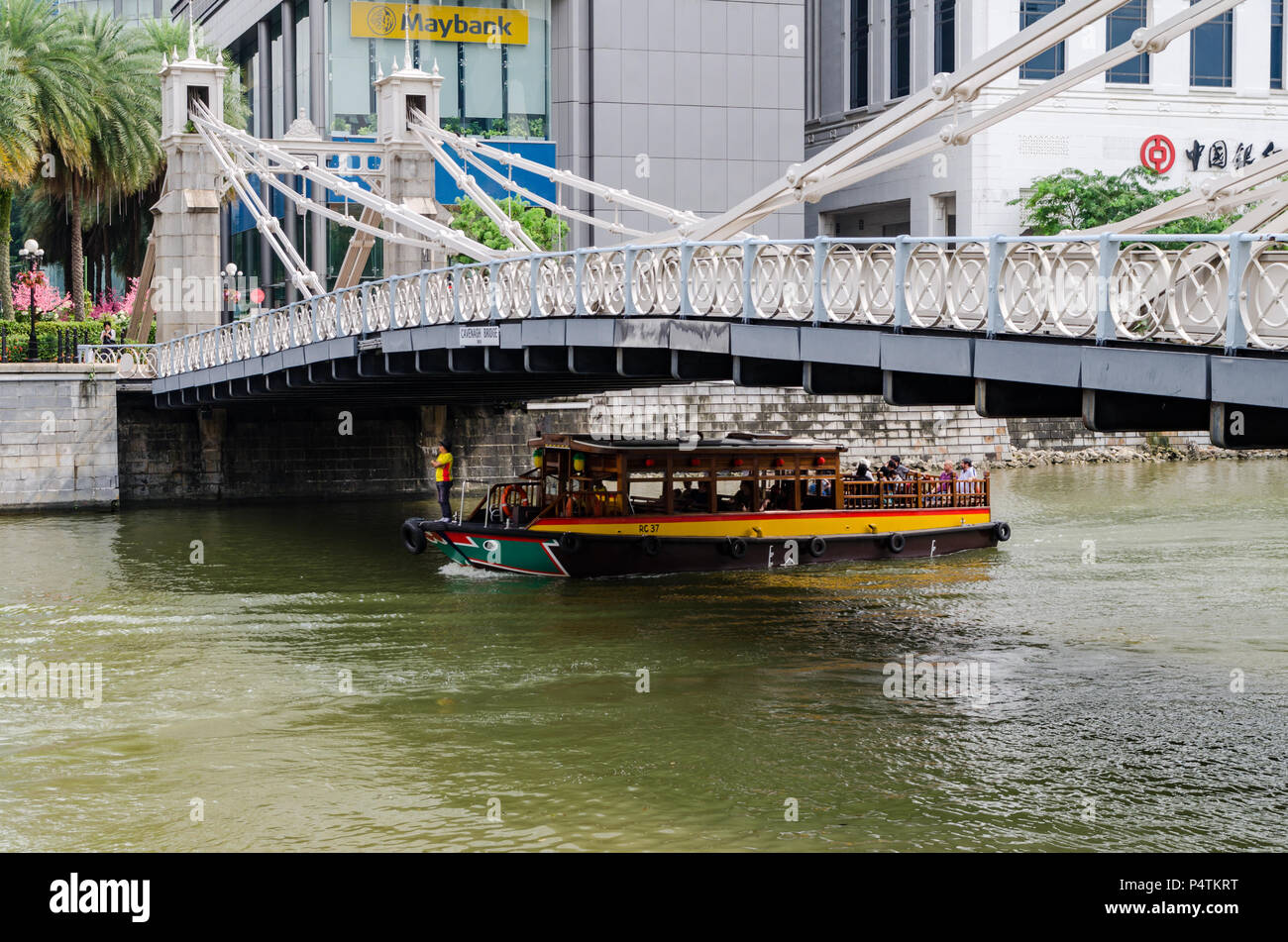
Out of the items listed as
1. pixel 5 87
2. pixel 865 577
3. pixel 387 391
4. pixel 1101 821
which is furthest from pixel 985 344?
pixel 5 87

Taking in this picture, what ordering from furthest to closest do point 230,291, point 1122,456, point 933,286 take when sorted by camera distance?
point 1122,456, point 230,291, point 933,286

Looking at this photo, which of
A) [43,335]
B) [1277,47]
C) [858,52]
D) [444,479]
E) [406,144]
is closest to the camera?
[444,479]

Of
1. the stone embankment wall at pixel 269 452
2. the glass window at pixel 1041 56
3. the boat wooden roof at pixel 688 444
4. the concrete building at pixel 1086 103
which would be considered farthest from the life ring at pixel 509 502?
the glass window at pixel 1041 56

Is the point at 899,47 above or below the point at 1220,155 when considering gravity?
above

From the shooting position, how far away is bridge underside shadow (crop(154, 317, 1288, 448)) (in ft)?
47.4

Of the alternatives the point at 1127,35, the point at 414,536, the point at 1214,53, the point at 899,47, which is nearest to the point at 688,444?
the point at 414,536

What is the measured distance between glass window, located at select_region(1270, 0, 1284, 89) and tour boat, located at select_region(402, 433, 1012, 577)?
42.0 metres

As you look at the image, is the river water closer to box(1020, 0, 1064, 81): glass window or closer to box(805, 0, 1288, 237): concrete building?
box(1020, 0, 1064, 81): glass window

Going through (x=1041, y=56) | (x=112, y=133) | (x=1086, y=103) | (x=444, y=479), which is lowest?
(x=444, y=479)

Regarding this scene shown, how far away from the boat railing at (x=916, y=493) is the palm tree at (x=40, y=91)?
23467 mm

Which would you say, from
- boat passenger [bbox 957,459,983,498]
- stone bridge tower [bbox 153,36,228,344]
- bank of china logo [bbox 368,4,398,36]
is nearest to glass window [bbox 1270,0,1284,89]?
bank of china logo [bbox 368,4,398,36]

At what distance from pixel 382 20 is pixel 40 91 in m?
16.8

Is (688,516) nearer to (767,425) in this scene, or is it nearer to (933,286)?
(933,286)

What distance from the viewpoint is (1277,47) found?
6675 centimetres
